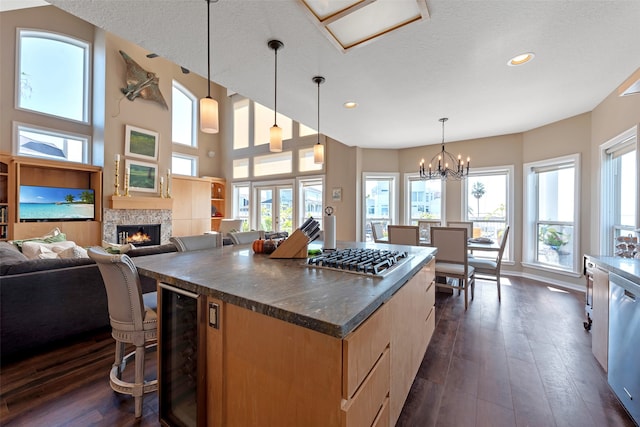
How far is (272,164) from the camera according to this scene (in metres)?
6.91

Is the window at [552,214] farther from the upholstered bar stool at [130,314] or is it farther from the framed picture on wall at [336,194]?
the upholstered bar stool at [130,314]

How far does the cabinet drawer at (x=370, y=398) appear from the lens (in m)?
0.81

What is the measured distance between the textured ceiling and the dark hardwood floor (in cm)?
242

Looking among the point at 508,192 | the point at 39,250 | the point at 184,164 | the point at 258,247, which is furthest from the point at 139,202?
the point at 508,192

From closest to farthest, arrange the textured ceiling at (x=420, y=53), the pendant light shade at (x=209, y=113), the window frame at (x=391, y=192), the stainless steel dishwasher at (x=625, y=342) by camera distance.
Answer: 1. the stainless steel dishwasher at (x=625, y=342)
2. the textured ceiling at (x=420, y=53)
3. the pendant light shade at (x=209, y=113)
4. the window frame at (x=391, y=192)

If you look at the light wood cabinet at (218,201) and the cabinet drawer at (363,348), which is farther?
the light wood cabinet at (218,201)

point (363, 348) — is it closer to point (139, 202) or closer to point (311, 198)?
point (311, 198)

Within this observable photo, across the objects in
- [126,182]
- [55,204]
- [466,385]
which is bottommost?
[466,385]

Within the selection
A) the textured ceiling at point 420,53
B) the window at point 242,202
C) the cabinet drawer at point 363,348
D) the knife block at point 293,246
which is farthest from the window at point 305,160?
the cabinet drawer at point 363,348

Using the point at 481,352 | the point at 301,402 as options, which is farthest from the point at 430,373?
the point at 301,402

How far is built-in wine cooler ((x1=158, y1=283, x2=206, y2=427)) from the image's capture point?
3.73 feet

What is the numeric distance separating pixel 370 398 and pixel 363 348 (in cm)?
24

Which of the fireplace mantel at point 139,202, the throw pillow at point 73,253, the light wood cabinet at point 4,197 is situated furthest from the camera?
the fireplace mantel at point 139,202

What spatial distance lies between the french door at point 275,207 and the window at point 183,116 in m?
2.49
